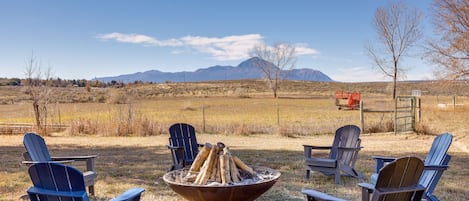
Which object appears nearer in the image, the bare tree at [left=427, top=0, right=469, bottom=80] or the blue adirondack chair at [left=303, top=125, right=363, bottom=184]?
the blue adirondack chair at [left=303, top=125, right=363, bottom=184]

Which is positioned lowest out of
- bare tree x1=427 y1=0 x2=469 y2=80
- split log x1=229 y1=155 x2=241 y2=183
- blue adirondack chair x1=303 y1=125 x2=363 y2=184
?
blue adirondack chair x1=303 y1=125 x2=363 y2=184

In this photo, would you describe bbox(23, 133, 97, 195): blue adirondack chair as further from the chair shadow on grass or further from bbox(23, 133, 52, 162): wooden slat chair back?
the chair shadow on grass

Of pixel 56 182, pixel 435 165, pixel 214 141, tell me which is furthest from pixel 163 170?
pixel 214 141

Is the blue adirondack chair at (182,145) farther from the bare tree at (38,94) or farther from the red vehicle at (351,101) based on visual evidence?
the red vehicle at (351,101)

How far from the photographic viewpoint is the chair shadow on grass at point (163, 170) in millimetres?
5055

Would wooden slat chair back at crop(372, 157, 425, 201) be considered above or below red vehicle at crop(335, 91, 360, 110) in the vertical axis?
above

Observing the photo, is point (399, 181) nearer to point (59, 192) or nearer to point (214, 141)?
point (59, 192)

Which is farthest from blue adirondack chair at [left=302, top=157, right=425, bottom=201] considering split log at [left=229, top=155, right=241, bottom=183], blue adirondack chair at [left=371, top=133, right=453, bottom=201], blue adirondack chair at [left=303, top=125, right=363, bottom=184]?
blue adirondack chair at [left=303, top=125, right=363, bottom=184]

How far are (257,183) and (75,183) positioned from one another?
1547mm

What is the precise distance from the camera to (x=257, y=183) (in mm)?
3443

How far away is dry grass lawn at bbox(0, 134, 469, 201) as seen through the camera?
5.11 m

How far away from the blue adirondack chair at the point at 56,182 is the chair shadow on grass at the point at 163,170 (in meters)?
2.13

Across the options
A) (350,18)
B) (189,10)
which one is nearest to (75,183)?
(189,10)

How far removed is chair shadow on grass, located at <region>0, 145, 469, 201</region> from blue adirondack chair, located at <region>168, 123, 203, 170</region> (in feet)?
1.42
